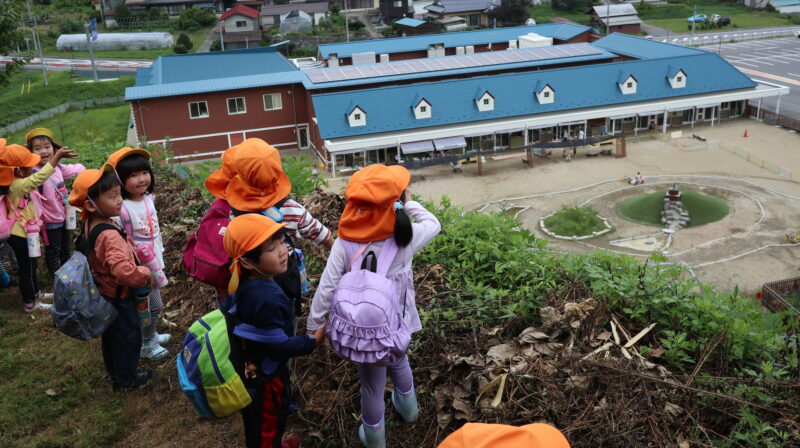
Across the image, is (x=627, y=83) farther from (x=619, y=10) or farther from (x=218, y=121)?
(x=619, y=10)

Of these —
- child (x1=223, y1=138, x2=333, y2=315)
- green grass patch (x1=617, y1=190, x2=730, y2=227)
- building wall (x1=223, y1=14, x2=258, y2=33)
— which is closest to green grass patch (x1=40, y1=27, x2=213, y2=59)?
building wall (x1=223, y1=14, x2=258, y2=33)

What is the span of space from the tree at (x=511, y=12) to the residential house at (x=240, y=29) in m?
A: 21.2

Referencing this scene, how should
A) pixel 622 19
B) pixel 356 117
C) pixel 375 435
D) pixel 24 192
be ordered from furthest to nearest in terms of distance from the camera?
pixel 622 19 → pixel 356 117 → pixel 24 192 → pixel 375 435

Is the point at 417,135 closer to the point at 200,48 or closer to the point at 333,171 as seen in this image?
the point at 333,171

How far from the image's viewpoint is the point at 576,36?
4175cm

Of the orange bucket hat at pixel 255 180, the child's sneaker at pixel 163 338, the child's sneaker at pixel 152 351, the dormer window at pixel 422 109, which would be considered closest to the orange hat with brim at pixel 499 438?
the orange bucket hat at pixel 255 180

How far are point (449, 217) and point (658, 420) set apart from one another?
3795mm

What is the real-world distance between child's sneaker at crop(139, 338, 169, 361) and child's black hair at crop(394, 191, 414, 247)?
342 centimetres

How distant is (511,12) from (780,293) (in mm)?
46616

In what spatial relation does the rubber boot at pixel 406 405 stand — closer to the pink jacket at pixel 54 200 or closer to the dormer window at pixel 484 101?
the pink jacket at pixel 54 200

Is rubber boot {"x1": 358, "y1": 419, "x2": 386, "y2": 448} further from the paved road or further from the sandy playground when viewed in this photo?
the paved road

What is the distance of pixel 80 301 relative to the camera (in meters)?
5.59

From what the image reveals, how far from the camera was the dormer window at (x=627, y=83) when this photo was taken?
98.7 ft

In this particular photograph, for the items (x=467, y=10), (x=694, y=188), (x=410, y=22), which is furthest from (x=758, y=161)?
(x=467, y=10)
